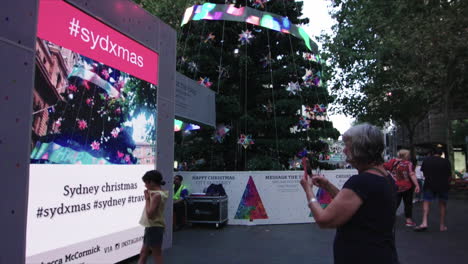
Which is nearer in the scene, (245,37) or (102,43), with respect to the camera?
(102,43)

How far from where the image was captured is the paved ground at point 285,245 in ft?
21.0

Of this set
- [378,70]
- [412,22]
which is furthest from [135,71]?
[378,70]

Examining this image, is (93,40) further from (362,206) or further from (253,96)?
(253,96)

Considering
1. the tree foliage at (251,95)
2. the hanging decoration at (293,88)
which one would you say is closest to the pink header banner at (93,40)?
the tree foliage at (251,95)

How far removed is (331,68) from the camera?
967 inches

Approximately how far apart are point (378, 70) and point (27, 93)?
21.8 metres

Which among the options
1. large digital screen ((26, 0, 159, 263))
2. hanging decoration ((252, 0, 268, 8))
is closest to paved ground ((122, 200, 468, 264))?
large digital screen ((26, 0, 159, 263))

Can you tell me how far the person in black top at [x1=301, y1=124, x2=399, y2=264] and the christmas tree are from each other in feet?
33.0

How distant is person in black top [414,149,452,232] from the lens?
8.84m

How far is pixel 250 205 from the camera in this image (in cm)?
1031

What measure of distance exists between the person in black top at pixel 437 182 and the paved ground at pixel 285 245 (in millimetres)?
338

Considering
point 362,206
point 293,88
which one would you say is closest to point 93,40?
point 362,206

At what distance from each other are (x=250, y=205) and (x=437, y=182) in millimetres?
4407

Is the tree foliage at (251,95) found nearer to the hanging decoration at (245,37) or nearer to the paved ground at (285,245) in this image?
the hanging decoration at (245,37)
